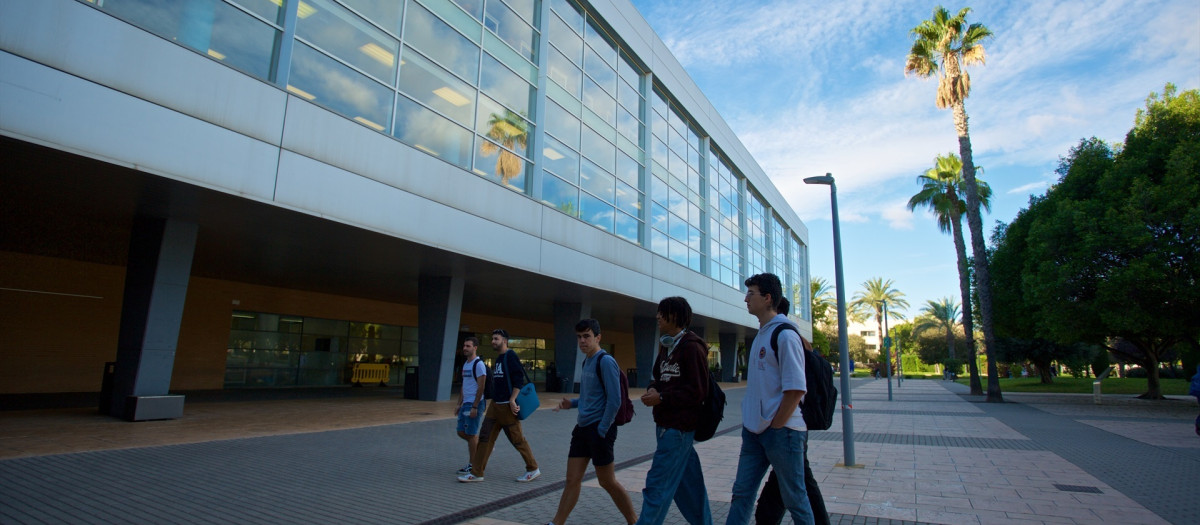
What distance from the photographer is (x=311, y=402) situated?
1599 cm

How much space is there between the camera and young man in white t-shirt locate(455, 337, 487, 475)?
21.7 ft

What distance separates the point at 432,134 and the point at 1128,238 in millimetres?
19484

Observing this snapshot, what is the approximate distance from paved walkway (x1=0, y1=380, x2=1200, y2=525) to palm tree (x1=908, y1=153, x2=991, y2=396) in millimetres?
16501

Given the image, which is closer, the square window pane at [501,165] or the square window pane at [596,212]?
the square window pane at [501,165]

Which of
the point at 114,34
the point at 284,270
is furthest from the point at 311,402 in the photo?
the point at 114,34

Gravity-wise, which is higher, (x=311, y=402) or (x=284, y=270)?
(x=284, y=270)

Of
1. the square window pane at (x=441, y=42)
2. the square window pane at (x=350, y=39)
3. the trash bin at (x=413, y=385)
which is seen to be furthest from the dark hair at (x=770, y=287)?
the trash bin at (x=413, y=385)

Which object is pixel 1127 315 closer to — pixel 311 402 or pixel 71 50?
pixel 311 402

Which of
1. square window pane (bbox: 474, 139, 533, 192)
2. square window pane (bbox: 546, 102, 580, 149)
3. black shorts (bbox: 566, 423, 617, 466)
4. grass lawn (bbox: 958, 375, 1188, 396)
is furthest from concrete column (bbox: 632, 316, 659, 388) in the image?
black shorts (bbox: 566, 423, 617, 466)

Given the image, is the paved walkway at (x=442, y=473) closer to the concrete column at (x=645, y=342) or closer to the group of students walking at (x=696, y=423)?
the group of students walking at (x=696, y=423)

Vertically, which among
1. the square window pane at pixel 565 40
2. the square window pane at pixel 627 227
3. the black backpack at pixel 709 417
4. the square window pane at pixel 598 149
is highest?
the square window pane at pixel 565 40

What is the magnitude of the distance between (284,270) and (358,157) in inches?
310

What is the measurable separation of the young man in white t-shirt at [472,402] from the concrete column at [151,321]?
7039 mm

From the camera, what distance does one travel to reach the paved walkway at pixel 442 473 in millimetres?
5230
